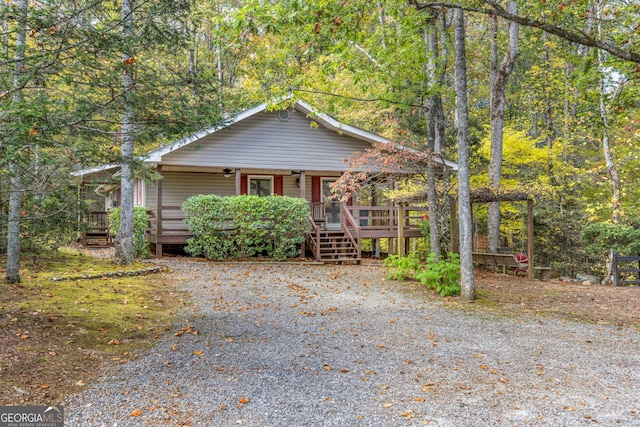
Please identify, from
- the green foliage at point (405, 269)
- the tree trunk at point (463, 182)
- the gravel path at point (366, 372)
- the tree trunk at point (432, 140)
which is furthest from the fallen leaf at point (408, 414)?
the green foliage at point (405, 269)

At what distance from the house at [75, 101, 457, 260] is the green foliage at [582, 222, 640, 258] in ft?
15.7

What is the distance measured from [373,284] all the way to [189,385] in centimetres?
673

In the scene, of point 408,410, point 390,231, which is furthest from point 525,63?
point 408,410

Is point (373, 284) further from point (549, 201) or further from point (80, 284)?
point (549, 201)

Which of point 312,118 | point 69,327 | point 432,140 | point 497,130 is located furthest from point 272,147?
point 69,327

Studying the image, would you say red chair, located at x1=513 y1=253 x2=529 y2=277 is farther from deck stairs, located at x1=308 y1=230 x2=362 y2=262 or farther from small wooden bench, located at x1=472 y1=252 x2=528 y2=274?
deck stairs, located at x1=308 y1=230 x2=362 y2=262

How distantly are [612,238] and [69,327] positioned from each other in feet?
46.8

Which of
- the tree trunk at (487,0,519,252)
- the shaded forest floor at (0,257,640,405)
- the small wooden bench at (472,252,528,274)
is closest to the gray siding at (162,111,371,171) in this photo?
the tree trunk at (487,0,519,252)

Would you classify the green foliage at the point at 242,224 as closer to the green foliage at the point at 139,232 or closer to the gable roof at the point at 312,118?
the green foliage at the point at 139,232

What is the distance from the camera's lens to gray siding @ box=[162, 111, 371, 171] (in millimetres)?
14602

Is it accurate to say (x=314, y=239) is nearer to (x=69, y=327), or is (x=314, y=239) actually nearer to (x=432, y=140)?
(x=432, y=140)

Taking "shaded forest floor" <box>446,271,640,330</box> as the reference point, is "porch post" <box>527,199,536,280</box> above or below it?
above

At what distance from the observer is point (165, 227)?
642 inches

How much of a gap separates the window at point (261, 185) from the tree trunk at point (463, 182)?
999 centimetres
